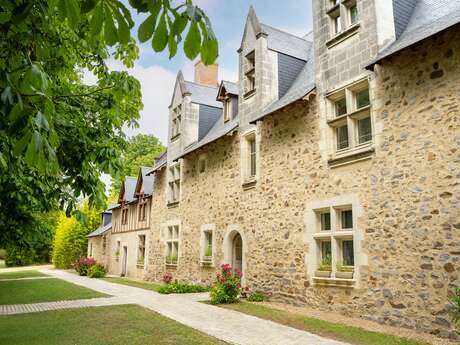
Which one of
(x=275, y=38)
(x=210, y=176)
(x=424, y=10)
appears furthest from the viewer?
(x=210, y=176)

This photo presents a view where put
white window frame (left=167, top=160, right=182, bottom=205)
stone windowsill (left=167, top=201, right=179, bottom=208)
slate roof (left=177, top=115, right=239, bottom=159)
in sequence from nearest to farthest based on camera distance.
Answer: slate roof (left=177, top=115, right=239, bottom=159) → stone windowsill (left=167, top=201, right=179, bottom=208) → white window frame (left=167, top=160, right=182, bottom=205)

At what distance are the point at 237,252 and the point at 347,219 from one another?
5.04 meters

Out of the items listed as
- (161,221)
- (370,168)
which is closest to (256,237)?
(370,168)

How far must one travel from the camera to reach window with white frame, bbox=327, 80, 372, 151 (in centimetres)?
840

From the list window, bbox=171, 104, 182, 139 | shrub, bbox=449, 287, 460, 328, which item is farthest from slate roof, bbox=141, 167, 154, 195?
shrub, bbox=449, 287, 460, 328

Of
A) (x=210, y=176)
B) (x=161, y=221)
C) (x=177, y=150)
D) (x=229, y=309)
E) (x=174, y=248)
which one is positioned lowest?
(x=229, y=309)

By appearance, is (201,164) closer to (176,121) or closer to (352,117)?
(176,121)

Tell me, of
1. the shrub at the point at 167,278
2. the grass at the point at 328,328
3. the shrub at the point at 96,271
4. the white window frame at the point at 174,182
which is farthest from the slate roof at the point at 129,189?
the grass at the point at 328,328

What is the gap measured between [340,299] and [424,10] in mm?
6324

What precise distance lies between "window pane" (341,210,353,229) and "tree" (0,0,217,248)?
191 inches

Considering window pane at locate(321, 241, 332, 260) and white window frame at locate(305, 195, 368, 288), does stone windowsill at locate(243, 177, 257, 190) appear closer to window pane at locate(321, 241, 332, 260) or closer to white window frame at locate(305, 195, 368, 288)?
white window frame at locate(305, 195, 368, 288)

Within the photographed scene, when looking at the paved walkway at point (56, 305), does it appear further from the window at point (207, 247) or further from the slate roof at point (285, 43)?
the slate roof at point (285, 43)

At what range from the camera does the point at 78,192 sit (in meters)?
4.42

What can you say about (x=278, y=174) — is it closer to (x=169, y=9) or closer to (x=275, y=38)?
(x=275, y=38)
